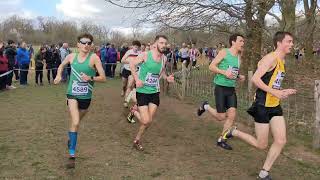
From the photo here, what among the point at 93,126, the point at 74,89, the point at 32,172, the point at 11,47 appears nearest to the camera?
the point at 32,172

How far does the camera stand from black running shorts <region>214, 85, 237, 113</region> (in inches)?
310

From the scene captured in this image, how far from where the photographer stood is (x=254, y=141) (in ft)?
21.2

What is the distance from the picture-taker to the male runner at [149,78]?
25.3ft

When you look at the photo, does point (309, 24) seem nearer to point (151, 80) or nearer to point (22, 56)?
point (151, 80)

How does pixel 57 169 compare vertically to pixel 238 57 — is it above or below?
below

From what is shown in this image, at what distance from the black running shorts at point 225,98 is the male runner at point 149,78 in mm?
943

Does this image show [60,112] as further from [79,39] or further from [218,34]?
[218,34]

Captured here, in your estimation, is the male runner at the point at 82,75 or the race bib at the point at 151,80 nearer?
the male runner at the point at 82,75

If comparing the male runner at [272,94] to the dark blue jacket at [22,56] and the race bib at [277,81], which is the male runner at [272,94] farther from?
the dark blue jacket at [22,56]

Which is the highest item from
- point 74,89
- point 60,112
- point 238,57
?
point 238,57

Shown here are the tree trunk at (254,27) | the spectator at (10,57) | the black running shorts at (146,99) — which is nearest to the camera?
the black running shorts at (146,99)

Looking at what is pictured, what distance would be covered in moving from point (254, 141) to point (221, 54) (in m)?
1.90

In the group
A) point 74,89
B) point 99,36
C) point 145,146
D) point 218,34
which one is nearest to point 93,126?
point 145,146

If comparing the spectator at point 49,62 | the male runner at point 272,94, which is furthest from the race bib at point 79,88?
the spectator at point 49,62
